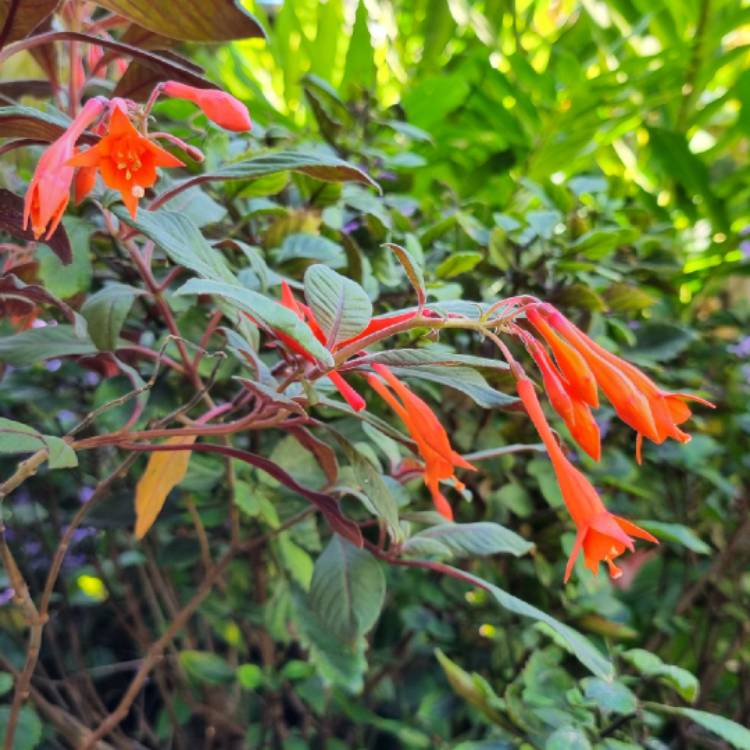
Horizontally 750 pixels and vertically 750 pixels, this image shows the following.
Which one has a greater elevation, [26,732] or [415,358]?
[415,358]

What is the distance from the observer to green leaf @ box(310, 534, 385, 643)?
61 centimetres

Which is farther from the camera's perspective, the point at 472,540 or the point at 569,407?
the point at 472,540

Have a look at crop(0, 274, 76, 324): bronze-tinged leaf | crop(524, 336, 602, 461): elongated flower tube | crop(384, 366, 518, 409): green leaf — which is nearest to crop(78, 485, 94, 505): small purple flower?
crop(0, 274, 76, 324): bronze-tinged leaf

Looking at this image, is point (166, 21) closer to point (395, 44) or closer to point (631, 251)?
point (631, 251)

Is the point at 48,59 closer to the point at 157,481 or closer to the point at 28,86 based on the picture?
the point at 28,86

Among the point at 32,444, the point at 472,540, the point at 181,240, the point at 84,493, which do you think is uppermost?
the point at 181,240

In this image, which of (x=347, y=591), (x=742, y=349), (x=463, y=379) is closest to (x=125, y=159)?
(x=463, y=379)

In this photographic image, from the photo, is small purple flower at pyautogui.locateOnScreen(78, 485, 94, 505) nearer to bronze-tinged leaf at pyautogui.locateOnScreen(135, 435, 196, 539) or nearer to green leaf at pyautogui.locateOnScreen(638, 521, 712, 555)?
bronze-tinged leaf at pyautogui.locateOnScreen(135, 435, 196, 539)

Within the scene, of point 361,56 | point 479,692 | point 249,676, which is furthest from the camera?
point 361,56

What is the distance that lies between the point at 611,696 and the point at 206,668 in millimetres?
413

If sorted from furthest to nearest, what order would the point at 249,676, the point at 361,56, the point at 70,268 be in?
the point at 361,56
the point at 249,676
the point at 70,268

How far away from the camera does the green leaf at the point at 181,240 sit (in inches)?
15.7

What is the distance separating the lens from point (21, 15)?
1.52ft

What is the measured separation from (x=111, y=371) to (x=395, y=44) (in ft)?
3.50
